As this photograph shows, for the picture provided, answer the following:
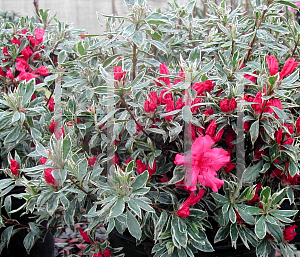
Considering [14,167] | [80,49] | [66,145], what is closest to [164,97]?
[66,145]

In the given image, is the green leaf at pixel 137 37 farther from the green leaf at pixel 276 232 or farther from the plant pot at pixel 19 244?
the plant pot at pixel 19 244

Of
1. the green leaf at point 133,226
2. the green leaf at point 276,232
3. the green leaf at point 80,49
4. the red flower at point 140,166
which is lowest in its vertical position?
the green leaf at point 276,232

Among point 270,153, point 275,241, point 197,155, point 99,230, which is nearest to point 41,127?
point 197,155

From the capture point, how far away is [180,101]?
4.14ft

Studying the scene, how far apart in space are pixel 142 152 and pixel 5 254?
1.15 meters

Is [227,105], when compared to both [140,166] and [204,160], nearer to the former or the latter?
[204,160]

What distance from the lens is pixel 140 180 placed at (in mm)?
1110

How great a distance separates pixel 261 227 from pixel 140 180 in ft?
1.46

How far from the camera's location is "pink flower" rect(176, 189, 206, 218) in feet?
4.02

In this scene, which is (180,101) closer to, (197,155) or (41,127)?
(197,155)

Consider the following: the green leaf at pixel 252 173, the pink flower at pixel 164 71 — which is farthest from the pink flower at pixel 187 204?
the pink flower at pixel 164 71

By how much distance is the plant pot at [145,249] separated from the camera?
141 cm

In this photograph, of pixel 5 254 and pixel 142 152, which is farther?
pixel 5 254

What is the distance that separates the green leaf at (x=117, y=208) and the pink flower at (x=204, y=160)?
21 centimetres
